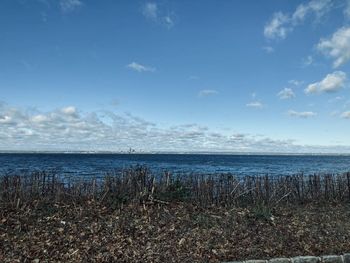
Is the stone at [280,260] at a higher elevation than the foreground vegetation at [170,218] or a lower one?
lower

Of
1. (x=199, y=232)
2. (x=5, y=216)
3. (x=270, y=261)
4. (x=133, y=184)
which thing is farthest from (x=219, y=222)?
(x=5, y=216)

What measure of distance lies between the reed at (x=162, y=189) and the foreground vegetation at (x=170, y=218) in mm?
29

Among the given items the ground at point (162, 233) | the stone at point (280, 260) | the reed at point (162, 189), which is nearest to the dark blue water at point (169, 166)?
the reed at point (162, 189)

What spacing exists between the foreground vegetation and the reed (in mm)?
29

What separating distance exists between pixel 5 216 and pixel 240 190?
6558 millimetres

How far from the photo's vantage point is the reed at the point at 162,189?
9.35m

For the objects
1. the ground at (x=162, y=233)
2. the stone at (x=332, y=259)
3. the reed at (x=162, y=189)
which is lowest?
the stone at (x=332, y=259)

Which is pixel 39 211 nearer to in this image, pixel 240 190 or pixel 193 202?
pixel 193 202

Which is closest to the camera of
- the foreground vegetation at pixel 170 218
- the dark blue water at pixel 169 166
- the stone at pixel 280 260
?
the stone at pixel 280 260

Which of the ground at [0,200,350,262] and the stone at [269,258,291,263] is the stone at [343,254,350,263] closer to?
the ground at [0,200,350,262]

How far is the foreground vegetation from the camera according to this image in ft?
22.7

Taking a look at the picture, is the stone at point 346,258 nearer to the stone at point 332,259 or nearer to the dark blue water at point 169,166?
the stone at point 332,259

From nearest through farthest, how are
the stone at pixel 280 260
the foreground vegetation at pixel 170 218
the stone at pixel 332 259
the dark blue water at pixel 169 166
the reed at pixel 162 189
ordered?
1. the stone at pixel 280 260
2. the stone at pixel 332 259
3. the foreground vegetation at pixel 170 218
4. the reed at pixel 162 189
5. the dark blue water at pixel 169 166

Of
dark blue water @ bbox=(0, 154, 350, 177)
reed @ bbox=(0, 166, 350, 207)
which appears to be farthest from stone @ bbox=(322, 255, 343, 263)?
dark blue water @ bbox=(0, 154, 350, 177)
